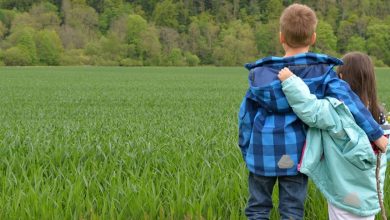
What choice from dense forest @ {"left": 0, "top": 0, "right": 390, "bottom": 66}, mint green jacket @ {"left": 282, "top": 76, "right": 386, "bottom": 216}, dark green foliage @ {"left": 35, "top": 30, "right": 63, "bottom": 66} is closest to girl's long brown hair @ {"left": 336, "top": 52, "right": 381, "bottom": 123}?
mint green jacket @ {"left": 282, "top": 76, "right": 386, "bottom": 216}

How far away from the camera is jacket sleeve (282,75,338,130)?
Result: 280 cm

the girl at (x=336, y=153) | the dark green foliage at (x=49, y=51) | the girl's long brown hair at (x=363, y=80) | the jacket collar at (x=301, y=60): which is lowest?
the dark green foliage at (x=49, y=51)

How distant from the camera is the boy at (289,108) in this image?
114 inches

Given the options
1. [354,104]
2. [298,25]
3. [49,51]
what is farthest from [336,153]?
[49,51]

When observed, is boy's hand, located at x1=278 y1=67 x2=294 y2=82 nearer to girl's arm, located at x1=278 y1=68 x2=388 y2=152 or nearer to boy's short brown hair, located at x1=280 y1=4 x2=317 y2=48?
girl's arm, located at x1=278 y1=68 x2=388 y2=152

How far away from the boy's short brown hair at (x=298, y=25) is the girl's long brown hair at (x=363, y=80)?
0.37 m

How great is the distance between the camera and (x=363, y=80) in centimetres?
313

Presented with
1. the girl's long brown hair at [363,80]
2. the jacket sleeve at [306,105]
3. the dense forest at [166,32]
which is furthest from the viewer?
the dense forest at [166,32]

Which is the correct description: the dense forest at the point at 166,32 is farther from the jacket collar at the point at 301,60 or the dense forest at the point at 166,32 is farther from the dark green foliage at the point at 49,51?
Answer: the jacket collar at the point at 301,60

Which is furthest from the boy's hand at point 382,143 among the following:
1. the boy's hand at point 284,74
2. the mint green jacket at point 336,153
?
the boy's hand at point 284,74

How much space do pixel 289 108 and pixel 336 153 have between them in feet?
1.11

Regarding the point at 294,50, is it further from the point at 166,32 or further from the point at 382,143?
the point at 166,32

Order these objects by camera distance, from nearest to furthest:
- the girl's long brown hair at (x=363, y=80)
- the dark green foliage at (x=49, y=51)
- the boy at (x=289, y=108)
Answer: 1. the boy at (x=289, y=108)
2. the girl's long brown hair at (x=363, y=80)
3. the dark green foliage at (x=49, y=51)

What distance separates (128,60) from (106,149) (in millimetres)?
81548
